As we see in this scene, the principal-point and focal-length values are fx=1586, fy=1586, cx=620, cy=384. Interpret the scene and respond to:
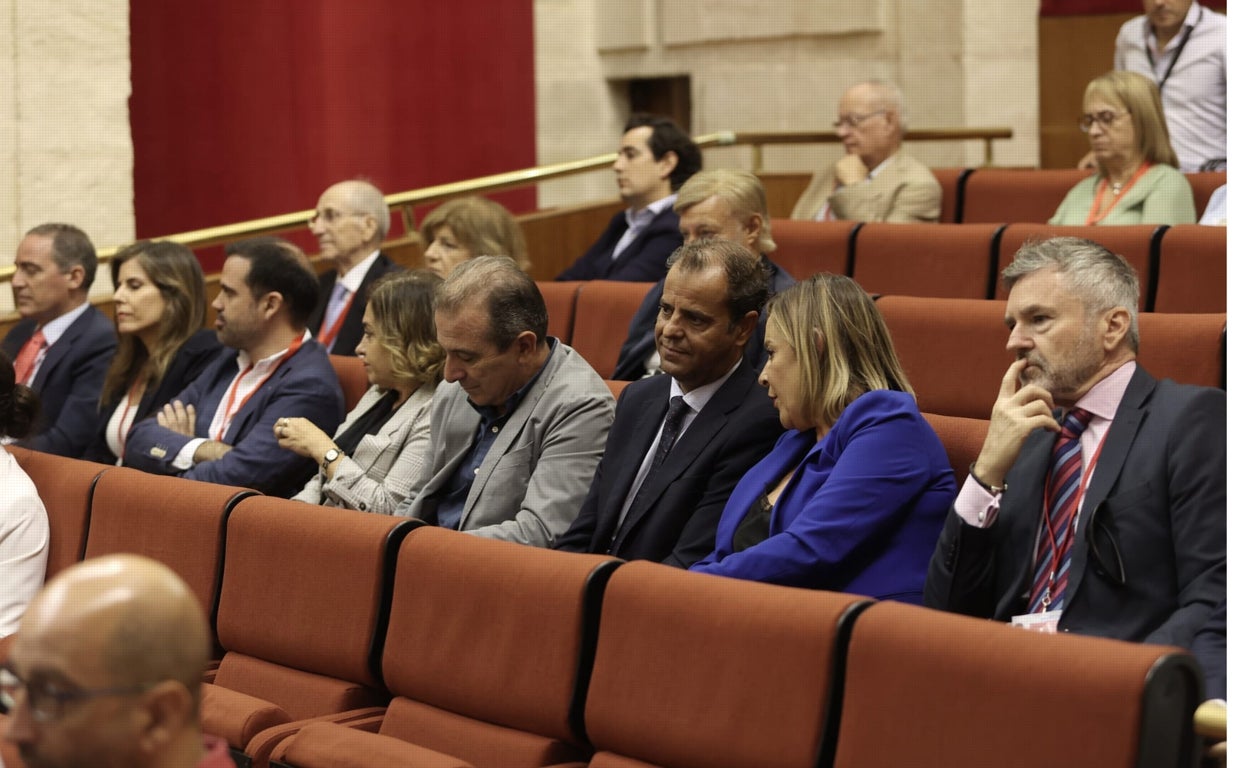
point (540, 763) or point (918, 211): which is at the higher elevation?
point (918, 211)

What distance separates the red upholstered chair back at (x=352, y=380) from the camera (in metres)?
2.07

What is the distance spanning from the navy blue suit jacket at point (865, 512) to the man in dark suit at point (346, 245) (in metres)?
1.50

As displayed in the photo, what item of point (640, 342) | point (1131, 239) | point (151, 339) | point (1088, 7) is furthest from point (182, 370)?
point (1088, 7)

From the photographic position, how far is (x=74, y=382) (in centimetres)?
238

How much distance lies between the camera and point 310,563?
1400 mm

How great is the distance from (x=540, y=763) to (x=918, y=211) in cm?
190

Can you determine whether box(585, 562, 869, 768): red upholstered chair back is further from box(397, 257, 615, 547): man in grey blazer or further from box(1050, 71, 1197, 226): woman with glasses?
box(1050, 71, 1197, 226): woman with glasses

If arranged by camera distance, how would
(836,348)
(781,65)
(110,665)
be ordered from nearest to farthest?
(110,665) < (836,348) < (781,65)

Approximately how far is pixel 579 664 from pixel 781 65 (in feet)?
10.4

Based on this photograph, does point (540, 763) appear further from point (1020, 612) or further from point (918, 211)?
point (918, 211)

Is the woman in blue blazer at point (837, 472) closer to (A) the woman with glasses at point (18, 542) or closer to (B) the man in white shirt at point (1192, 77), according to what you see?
(A) the woman with glasses at point (18, 542)

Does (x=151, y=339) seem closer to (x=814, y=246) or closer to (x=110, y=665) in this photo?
(x=814, y=246)

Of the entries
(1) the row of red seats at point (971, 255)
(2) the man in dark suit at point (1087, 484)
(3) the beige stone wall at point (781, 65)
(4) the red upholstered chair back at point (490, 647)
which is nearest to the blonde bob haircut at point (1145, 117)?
(1) the row of red seats at point (971, 255)

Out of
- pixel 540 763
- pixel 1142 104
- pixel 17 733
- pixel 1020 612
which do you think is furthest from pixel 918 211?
pixel 17 733
